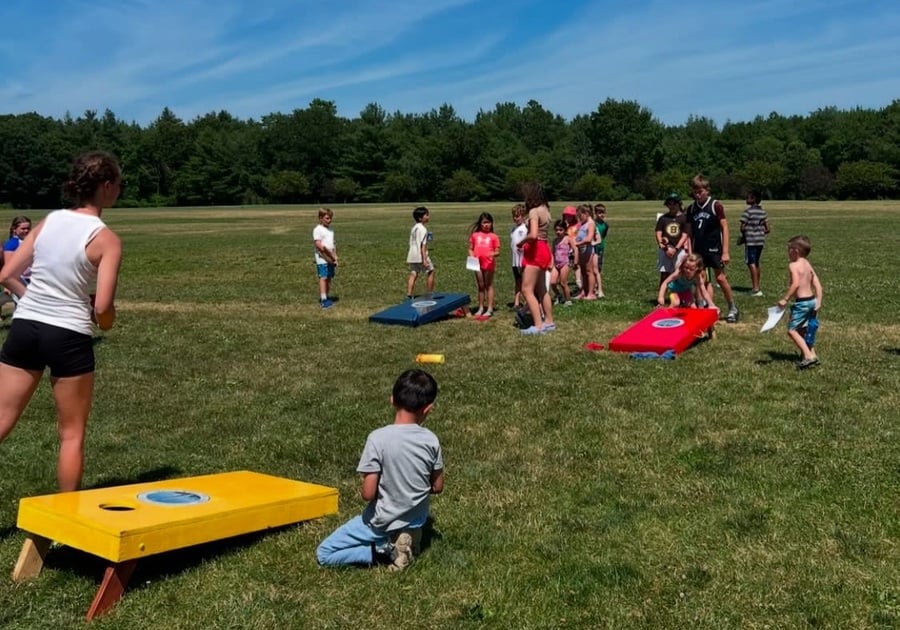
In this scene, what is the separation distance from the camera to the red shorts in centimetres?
1213

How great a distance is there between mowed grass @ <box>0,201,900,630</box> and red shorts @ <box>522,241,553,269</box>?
108cm

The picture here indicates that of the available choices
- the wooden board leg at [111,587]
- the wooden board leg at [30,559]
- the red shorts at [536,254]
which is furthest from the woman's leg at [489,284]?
the wooden board leg at [111,587]

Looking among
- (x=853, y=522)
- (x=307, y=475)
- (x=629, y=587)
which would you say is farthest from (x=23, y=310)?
(x=853, y=522)

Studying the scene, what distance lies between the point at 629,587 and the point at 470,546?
1.03 m

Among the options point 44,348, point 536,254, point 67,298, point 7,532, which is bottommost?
point 7,532

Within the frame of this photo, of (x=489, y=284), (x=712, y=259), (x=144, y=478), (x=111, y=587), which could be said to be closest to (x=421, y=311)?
(x=489, y=284)

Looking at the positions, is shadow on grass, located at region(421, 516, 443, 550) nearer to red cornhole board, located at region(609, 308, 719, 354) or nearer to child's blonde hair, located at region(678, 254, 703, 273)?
red cornhole board, located at region(609, 308, 719, 354)

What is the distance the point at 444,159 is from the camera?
121812mm

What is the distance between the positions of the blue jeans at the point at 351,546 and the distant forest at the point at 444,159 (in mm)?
111153

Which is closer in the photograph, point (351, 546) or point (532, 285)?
point (351, 546)

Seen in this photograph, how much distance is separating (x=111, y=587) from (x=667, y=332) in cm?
806

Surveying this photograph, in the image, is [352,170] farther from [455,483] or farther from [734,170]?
[455,483]

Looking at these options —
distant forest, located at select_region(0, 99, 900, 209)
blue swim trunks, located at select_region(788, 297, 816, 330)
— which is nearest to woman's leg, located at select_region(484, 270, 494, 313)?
blue swim trunks, located at select_region(788, 297, 816, 330)

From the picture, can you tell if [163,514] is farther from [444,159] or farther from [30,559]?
[444,159]
